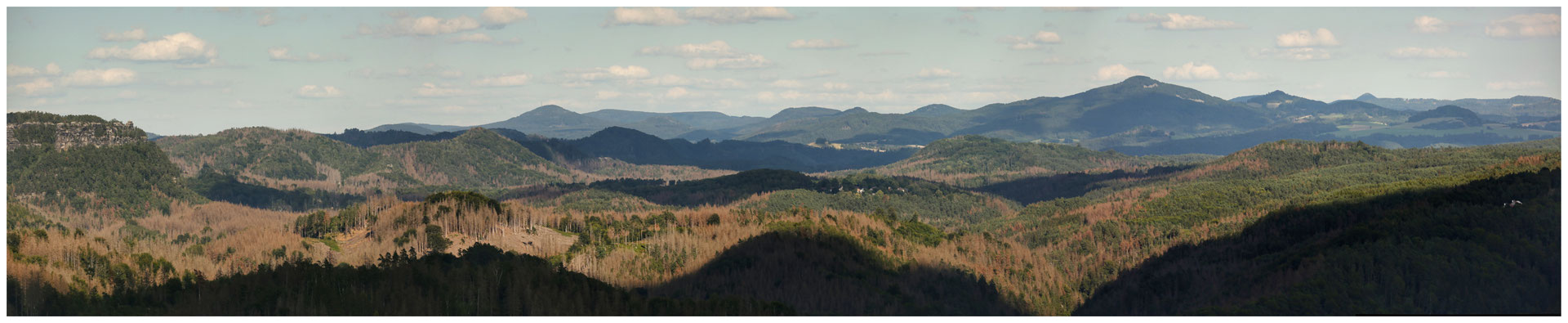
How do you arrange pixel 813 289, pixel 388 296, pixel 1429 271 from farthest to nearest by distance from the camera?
pixel 813 289 → pixel 1429 271 → pixel 388 296

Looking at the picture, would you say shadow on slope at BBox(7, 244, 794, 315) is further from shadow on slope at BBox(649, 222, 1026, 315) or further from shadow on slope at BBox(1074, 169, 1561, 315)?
shadow on slope at BBox(1074, 169, 1561, 315)

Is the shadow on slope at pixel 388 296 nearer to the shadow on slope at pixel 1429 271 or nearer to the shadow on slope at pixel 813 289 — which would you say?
the shadow on slope at pixel 813 289

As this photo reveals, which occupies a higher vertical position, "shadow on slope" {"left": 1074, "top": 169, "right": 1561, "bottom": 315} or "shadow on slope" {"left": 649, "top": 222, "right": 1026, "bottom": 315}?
"shadow on slope" {"left": 1074, "top": 169, "right": 1561, "bottom": 315}

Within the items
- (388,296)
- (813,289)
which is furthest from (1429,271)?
(388,296)

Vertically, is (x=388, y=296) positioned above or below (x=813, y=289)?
above

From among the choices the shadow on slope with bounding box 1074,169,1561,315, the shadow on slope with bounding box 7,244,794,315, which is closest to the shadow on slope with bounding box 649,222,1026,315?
the shadow on slope with bounding box 7,244,794,315

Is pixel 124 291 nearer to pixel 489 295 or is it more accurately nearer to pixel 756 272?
pixel 489 295

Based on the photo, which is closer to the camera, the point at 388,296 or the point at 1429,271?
the point at 388,296

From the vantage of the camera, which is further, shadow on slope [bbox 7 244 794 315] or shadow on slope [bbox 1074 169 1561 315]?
shadow on slope [bbox 1074 169 1561 315]

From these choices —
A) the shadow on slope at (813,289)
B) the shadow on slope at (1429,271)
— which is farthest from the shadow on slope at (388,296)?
the shadow on slope at (1429,271)

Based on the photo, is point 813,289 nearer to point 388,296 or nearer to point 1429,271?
point 388,296

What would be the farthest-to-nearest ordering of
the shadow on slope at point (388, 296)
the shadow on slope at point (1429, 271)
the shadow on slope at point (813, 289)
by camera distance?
the shadow on slope at point (813, 289)
the shadow on slope at point (1429, 271)
the shadow on slope at point (388, 296)

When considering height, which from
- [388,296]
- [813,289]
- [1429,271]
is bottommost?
[813,289]
